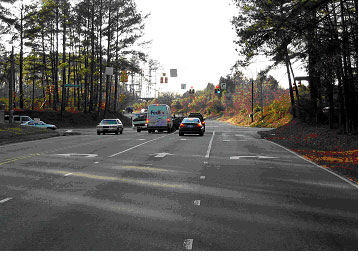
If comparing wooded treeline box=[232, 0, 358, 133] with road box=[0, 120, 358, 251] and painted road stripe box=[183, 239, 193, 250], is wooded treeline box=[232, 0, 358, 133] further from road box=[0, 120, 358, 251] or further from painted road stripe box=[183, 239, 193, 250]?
painted road stripe box=[183, 239, 193, 250]

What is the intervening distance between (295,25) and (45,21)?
155 feet

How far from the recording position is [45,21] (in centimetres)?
5666

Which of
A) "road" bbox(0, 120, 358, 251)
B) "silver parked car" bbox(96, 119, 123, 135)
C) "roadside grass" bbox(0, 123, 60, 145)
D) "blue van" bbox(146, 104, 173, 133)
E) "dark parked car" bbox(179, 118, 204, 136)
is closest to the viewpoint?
"road" bbox(0, 120, 358, 251)

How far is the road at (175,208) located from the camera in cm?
559

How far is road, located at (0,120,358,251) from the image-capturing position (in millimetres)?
5594

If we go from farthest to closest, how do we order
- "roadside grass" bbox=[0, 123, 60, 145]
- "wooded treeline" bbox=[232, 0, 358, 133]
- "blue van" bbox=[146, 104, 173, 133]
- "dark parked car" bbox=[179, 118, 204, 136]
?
"blue van" bbox=[146, 104, 173, 133]
"dark parked car" bbox=[179, 118, 204, 136]
"roadside grass" bbox=[0, 123, 60, 145]
"wooded treeline" bbox=[232, 0, 358, 133]

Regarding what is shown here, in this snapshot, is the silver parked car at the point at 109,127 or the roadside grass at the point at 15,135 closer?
the roadside grass at the point at 15,135

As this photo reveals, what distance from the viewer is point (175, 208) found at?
765cm

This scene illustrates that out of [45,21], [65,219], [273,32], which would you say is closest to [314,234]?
[65,219]

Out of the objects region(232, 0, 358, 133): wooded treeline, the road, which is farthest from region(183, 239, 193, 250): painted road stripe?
region(232, 0, 358, 133): wooded treeline

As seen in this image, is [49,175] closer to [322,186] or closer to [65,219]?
[65,219]

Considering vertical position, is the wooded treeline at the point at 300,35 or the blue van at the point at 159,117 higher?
the wooded treeline at the point at 300,35

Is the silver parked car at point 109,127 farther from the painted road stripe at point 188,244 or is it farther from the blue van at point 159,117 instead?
the painted road stripe at point 188,244

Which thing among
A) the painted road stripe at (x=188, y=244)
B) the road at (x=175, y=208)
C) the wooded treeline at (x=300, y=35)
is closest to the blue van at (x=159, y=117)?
the wooded treeline at (x=300, y=35)
